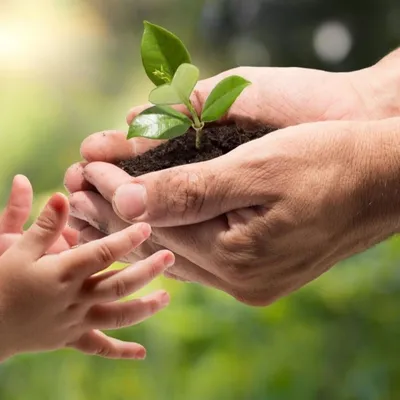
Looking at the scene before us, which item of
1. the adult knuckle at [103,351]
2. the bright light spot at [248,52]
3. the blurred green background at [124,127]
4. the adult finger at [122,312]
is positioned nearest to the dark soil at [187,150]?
the adult finger at [122,312]

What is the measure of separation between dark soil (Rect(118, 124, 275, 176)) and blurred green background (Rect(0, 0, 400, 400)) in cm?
47

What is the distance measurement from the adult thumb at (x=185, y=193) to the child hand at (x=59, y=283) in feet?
0.09

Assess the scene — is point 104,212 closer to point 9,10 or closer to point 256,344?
point 256,344

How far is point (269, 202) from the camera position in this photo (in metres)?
0.94

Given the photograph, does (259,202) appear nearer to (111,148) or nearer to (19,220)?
(111,148)

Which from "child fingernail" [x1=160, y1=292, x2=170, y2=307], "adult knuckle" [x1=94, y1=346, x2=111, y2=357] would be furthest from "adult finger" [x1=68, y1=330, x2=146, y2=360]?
"child fingernail" [x1=160, y1=292, x2=170, y2=307]

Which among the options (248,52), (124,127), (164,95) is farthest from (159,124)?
(248,52)

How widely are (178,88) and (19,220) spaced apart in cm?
42

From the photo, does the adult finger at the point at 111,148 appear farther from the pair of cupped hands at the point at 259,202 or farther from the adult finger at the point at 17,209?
the adult finger at the point at 17,209

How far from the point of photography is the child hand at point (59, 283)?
0.95m

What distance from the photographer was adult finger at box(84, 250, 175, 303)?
37.6 inches

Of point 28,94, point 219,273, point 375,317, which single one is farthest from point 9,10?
point 375,317

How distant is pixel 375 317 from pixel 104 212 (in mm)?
736

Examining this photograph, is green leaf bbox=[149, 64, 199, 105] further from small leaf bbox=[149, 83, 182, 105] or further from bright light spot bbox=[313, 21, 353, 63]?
bright light spot bbox=[313, 21, 353, 63]
